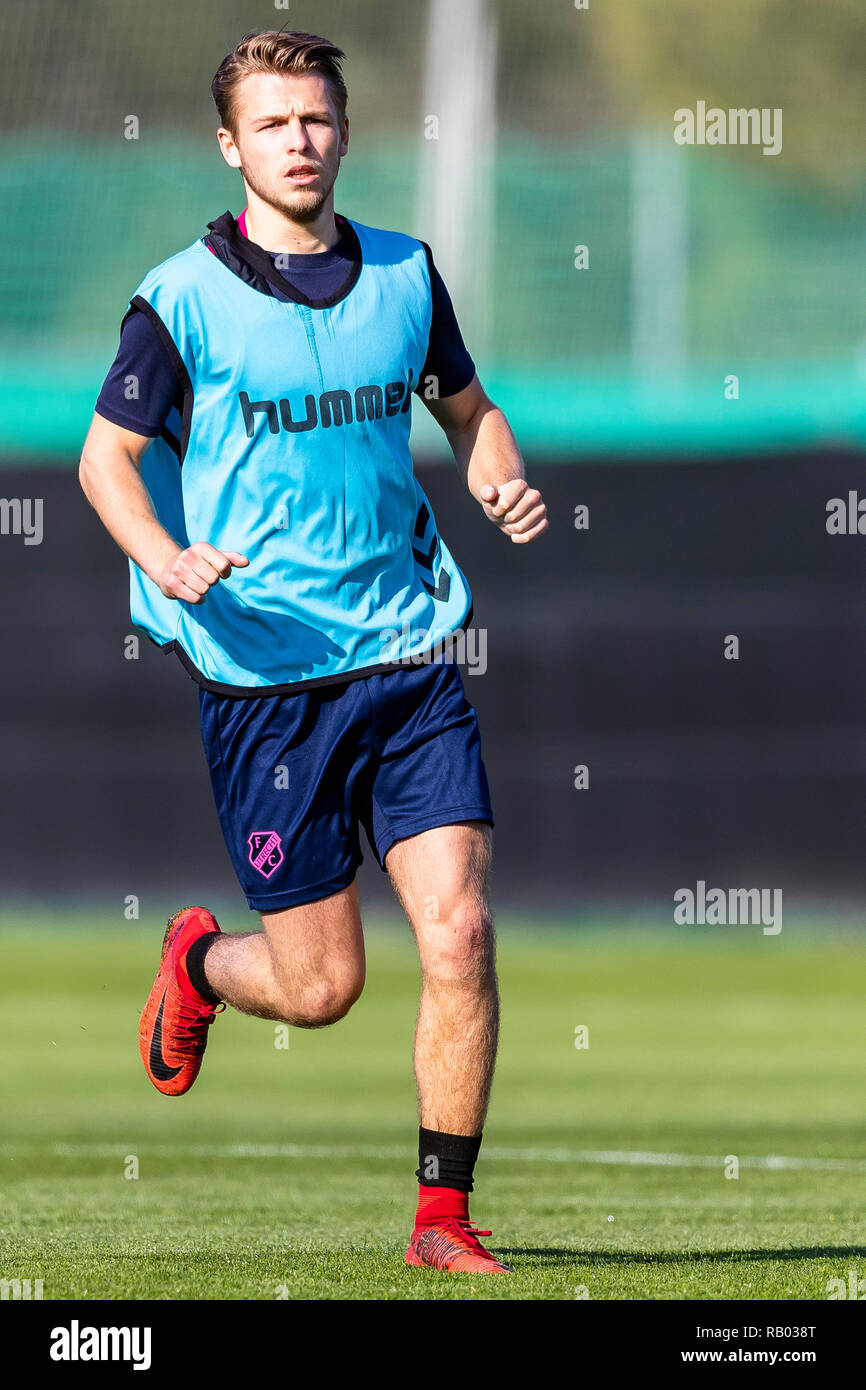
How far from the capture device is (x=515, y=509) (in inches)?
210

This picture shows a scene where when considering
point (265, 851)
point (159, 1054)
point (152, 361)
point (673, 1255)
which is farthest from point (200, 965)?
point (152, 361)

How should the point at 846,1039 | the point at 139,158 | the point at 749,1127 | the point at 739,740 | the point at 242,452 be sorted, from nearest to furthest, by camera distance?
the point at 242,452
the point at 749,1127
the point at 846,1039
the point at 739,740
the point at 139,158

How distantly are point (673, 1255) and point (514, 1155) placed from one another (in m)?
2.72

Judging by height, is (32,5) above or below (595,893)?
above

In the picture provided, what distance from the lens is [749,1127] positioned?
8.98m

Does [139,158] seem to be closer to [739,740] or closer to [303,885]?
[739,740]

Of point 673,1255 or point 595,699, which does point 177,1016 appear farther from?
point 595,699

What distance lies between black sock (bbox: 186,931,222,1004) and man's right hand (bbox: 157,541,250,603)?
1525 mm

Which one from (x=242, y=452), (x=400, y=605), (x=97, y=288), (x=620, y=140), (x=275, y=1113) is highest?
(x=620, y=140)

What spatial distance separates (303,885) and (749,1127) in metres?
4.06

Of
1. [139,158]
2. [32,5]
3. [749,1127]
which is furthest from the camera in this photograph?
[139,158]

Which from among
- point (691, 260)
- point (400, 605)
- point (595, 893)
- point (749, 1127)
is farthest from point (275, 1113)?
point (691, 260)

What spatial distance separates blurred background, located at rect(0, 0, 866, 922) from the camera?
48.8 ft

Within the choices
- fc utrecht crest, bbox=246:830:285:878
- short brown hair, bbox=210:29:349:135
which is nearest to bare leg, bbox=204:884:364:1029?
fc utrecht crest, bbox=246:830:285:878
